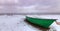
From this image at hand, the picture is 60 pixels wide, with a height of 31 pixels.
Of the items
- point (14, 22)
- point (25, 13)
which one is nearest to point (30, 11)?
point (25, 13)

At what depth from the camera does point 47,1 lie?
2.98 feet

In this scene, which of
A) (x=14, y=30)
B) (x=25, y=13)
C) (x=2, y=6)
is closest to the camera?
(x=14, y=30)

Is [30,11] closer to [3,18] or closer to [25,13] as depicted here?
[25,13]

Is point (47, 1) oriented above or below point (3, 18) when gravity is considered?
above

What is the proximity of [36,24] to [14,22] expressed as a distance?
13 centimetres

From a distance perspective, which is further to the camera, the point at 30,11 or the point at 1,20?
the point at 30,11

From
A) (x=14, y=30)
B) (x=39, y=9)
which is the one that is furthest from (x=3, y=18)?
(x=39, y=9)

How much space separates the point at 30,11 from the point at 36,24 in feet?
0.56

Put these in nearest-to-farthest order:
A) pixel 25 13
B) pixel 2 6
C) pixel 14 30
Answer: pixel 14 30 < pixel 25 13 < pixel 2 6

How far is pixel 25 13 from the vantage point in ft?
2.52

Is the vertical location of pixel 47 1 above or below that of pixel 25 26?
above

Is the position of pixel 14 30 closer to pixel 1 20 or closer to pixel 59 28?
pixel 1 20

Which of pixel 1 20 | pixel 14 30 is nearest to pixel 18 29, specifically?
pixel 14 30

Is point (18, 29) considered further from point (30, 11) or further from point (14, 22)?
point (30, 11)
